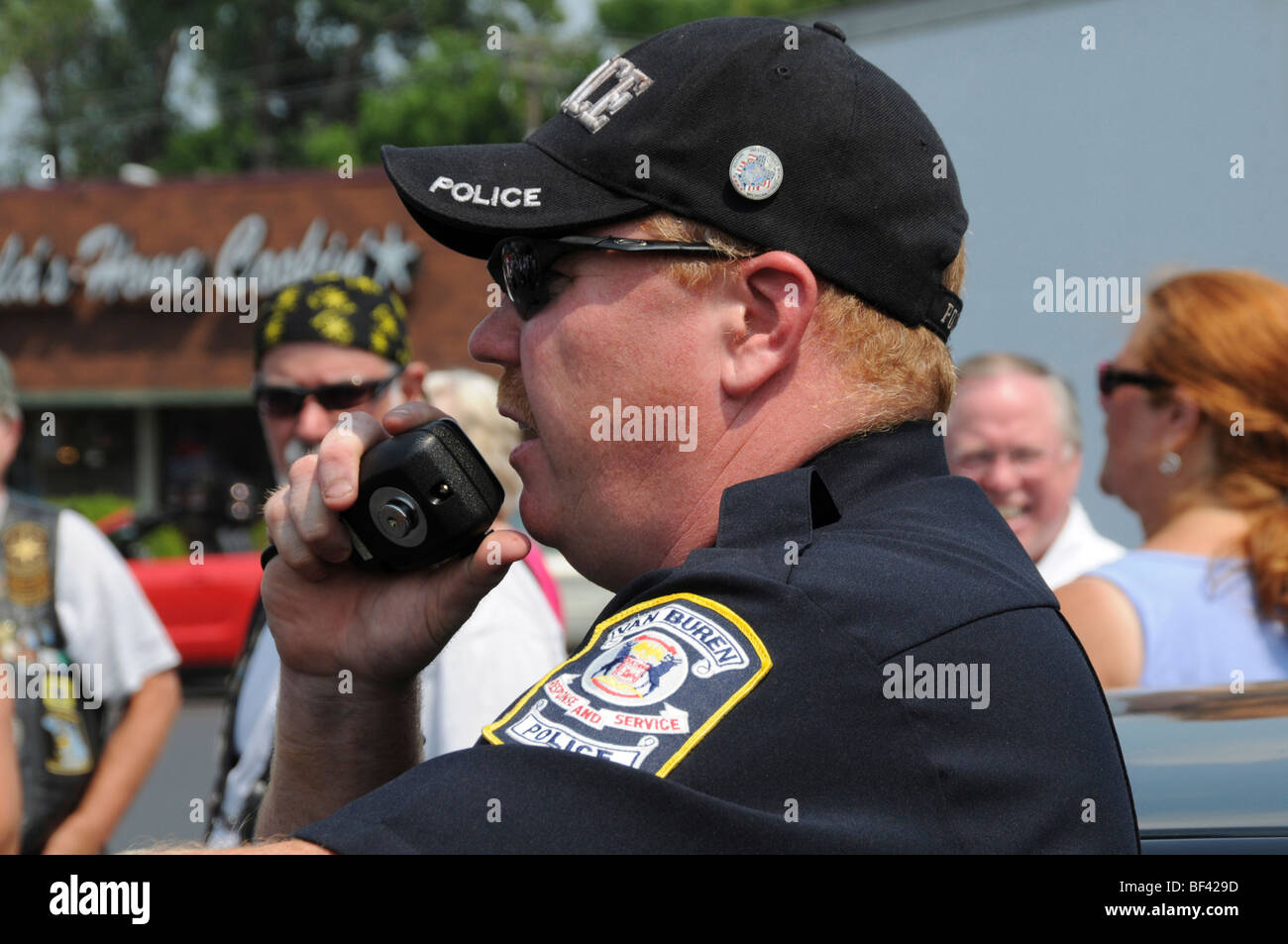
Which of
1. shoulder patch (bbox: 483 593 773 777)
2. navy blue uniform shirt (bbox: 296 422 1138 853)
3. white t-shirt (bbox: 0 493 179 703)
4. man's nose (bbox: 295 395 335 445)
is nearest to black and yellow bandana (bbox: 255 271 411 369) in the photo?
man's nose (bbox: 295 395 335 445)

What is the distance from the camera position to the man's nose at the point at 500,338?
1658 millimetres

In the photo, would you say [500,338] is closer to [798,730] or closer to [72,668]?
[798,730]

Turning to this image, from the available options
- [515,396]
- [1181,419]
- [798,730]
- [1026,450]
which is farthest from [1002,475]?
[798,730]

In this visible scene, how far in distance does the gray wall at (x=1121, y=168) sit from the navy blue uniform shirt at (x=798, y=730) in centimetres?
489

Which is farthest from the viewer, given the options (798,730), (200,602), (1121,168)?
(200,602)

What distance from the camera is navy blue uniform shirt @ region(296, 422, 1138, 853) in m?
1.11

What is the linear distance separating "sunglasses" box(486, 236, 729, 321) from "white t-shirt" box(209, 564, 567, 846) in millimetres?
1240

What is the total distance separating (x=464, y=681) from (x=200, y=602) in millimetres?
9657

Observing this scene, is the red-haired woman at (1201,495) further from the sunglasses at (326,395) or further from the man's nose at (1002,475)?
the sunglasses at (326,395)

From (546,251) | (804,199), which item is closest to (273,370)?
(546,251)

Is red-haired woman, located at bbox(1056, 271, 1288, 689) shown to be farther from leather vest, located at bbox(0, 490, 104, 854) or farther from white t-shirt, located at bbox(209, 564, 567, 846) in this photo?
leather vest, located at bbox(0, 490, 104, 854)

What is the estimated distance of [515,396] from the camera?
1684mm

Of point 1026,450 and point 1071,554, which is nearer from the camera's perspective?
point 1026,450
